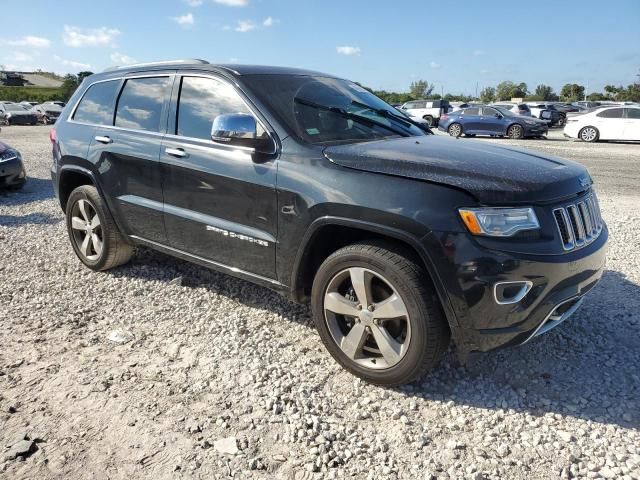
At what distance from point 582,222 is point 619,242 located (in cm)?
329

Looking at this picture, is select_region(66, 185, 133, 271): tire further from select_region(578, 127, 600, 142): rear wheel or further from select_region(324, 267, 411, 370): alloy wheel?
select_region(578, 127, 600, 142): rear wheel

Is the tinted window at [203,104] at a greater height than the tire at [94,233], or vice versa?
the tinted window at [203,104]

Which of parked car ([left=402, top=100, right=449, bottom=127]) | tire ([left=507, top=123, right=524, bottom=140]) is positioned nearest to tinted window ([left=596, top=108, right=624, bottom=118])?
tire ([left=507, top=123, right=524, bottom=140])

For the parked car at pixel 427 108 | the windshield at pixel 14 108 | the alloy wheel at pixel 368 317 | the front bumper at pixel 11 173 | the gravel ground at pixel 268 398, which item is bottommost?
the gravel ground at pixel 268 398

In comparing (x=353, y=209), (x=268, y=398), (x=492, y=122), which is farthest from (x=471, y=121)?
(x=268, y=398)

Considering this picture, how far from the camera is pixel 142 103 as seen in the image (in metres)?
4.08

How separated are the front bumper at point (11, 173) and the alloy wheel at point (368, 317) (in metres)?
7.95

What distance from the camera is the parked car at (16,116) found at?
31.2 m

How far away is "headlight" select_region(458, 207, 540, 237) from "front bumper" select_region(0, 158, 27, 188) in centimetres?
868

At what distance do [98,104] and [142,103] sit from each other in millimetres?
743

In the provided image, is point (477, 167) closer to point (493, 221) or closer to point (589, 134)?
point (493, 221)

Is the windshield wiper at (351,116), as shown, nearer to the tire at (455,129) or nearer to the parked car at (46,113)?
the tire at (455,129)

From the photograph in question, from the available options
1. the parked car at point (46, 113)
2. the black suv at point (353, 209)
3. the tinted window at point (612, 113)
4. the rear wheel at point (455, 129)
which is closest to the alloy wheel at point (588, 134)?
the tinted window at point (612, 113)

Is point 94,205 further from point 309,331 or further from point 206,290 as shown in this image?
point 309,331
